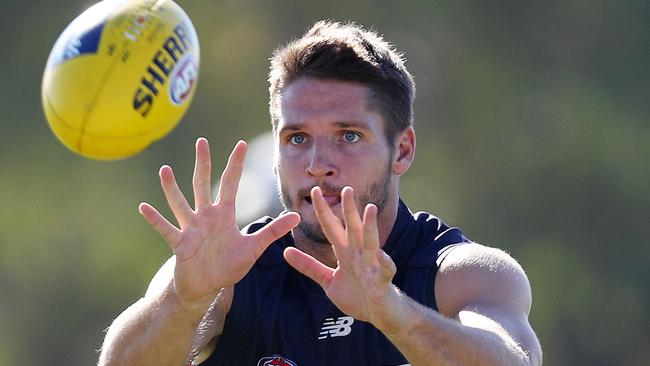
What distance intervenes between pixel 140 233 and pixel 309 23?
3.88 metres

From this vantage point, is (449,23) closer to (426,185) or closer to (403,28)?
(403,28)

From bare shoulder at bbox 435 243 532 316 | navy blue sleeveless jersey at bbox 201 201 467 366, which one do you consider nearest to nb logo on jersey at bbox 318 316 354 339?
navy blue sleeveless jersey at bbox 201 201 467 366

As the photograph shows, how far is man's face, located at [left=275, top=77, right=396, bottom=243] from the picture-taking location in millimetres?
6152

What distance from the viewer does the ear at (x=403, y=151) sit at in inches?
262

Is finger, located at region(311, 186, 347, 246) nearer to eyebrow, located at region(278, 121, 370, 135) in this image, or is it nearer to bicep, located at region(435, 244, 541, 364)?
bicep, located at region(435, 244, 541, 364)

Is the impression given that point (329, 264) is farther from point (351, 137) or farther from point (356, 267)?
point (356, 267)

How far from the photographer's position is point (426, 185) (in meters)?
17.7

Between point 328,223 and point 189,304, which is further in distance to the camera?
point 189,304

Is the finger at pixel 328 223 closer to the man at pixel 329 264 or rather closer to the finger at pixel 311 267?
the man at pixel 329 264

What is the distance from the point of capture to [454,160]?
18172mm

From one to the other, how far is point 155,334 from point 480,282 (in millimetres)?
1532

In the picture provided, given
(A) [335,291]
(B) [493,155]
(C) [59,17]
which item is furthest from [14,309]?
(A) [335,291]

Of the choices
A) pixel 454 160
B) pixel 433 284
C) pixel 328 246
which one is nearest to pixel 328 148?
pixel 328 246

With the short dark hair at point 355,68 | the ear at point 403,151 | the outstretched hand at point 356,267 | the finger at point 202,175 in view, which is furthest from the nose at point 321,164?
the outstretched hand at point 356,267
